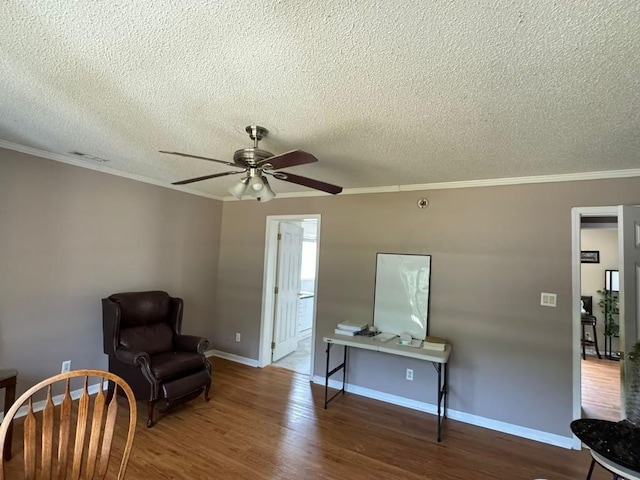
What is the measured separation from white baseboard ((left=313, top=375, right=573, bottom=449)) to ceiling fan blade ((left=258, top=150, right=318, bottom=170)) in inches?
114

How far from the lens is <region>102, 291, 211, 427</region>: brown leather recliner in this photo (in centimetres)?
282

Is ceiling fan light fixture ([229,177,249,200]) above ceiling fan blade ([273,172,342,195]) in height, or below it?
below

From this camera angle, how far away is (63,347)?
123 inches

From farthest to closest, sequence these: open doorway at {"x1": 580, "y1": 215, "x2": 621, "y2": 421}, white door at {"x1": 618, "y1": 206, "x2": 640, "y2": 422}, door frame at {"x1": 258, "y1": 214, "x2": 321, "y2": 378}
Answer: open doorway at {"x1": 580, "y1": 215, "x2": 621, "y2": 421} < door frame at {"x1": 258, "y1": 214, "x2": 321, "y2": 378} < white door at {"x1": 618, "y1": 206, "x2": 640, "y2": 422}

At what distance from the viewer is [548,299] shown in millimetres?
2922

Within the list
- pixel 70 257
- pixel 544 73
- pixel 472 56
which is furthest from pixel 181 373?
pixel 544 73

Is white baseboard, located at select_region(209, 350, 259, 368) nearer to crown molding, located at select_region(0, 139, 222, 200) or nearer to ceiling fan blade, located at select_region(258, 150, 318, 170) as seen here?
crown molding, located at select_region(0, 139, 222, 200)

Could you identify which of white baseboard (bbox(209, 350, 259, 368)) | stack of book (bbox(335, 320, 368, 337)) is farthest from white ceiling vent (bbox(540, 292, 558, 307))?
white baseboard (bbox(209, 350, 259, 368))

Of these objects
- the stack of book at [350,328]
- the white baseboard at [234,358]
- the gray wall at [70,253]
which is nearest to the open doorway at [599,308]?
the stack of book at [350,328]

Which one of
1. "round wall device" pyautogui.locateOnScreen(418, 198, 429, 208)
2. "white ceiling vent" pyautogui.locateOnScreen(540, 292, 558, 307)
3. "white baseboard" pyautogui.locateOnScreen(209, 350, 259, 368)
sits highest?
"round wall device" pyautogui.locateOnScreen(418, 198, 429, 208)

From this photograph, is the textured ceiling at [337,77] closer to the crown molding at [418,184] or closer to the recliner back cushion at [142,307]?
the crown molding at [418,184]

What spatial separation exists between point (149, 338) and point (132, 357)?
0.48 m

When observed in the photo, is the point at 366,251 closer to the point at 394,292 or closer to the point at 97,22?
the point at 394,292

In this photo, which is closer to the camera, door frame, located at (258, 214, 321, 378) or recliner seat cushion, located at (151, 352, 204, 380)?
recliner seat cushion, located at (151, 352, 204, 380)
